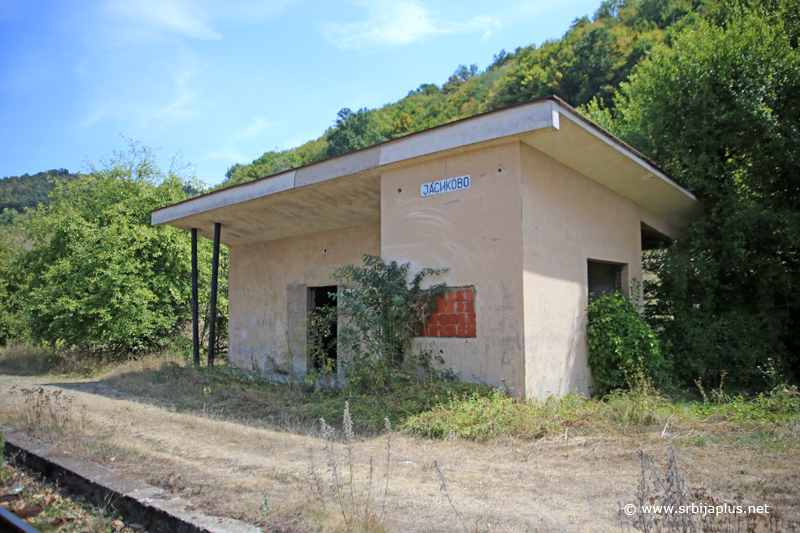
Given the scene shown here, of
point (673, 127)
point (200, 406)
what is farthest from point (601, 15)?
point (200, 406)

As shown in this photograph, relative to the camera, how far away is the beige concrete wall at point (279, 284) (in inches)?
411

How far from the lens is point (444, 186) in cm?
697

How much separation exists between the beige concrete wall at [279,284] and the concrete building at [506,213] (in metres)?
0.84

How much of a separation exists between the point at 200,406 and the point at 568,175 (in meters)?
6.73

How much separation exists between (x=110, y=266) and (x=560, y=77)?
38.4 metres

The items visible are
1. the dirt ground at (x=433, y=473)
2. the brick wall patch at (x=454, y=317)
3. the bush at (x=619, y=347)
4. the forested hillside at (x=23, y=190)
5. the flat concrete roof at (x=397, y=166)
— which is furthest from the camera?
the forested hillside at (x=23, y=190)

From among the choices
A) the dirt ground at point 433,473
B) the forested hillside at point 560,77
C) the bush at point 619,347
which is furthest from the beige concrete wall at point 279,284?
the forested hillside at point 560,77

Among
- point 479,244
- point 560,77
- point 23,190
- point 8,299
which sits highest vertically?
point 560,77

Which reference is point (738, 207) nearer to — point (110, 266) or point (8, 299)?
point (110, 266)

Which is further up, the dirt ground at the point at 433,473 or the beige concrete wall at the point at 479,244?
the beige concrete wall at the point at 479,244

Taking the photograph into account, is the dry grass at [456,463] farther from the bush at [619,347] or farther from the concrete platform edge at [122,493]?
the bush at [619,347]

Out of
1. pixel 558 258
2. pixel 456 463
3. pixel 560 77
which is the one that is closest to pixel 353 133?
pixel 560 77

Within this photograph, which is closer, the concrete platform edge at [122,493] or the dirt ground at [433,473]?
the concrete platform edge at [122,493]

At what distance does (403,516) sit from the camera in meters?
3.25
